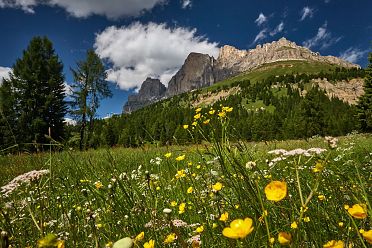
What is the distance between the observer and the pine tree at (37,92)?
1141 inches

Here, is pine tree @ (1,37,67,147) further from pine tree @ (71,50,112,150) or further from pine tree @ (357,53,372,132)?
pine tree @ (357,53,372,132)

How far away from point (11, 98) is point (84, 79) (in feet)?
22.0

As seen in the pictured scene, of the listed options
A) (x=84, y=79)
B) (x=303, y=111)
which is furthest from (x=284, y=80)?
(x=84, y=79)

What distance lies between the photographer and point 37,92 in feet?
102

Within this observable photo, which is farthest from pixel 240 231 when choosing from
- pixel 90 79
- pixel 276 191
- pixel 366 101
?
pixel 366 101

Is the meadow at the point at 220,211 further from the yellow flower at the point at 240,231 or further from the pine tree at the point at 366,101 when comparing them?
the pine tree at the point at 366,101

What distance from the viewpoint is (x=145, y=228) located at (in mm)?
1983

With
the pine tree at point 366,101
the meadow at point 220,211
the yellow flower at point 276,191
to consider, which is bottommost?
the meadow at point 220,211

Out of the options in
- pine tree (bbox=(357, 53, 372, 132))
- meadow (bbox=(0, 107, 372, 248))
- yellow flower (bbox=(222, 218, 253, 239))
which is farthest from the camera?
pine tree (bbox=(357, 53, 372, 132))

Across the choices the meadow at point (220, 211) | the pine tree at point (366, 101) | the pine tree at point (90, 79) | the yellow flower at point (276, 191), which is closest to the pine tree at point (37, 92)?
the pine tree at point (90, 79)

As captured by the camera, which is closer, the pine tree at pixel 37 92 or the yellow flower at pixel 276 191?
the yellow flower at pixel 276 191

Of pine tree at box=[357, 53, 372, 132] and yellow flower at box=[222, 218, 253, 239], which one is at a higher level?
pine tree at box=[357, 53, 372, 132]

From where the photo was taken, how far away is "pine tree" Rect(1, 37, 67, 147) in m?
29.0

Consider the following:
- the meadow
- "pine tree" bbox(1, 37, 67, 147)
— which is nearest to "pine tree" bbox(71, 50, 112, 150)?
"pine tree" bbox(1, 37, 67, 147)
